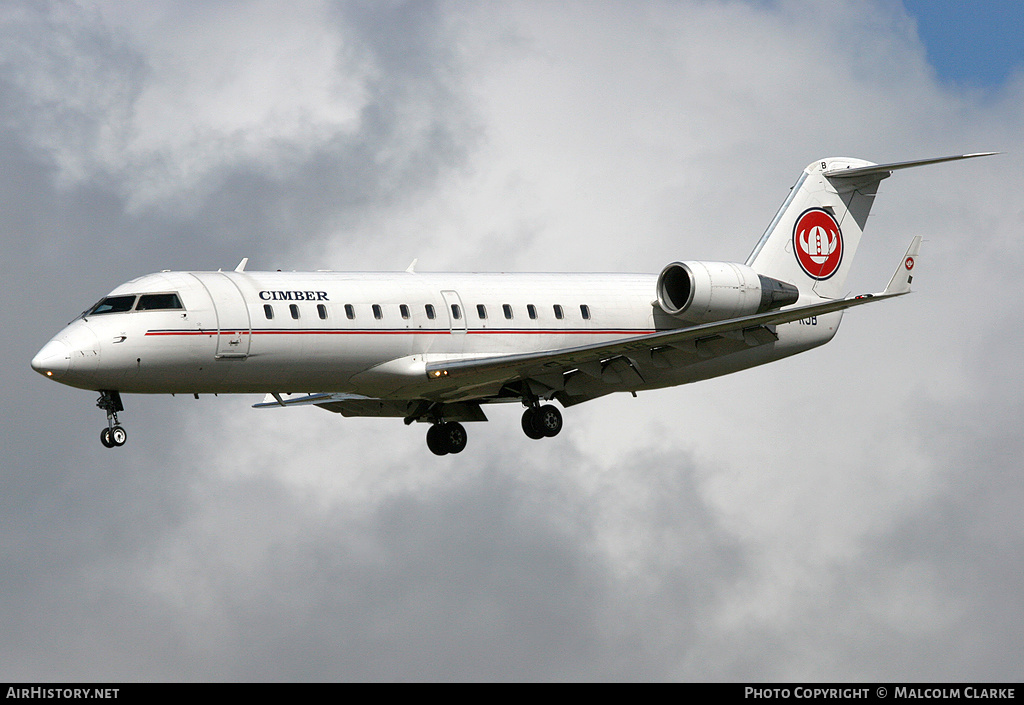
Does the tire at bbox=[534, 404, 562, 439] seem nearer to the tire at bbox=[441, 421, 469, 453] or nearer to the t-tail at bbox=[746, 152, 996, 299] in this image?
the tire at bbox=[441, 421, 469, 453]

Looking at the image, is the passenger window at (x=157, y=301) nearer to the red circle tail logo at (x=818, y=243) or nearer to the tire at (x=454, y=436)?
the tire at (x=454, y=436)

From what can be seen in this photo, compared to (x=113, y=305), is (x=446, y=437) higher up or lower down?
lower down

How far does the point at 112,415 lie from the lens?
108 feet

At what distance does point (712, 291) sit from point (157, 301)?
488 inches

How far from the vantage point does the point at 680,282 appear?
1499 inches

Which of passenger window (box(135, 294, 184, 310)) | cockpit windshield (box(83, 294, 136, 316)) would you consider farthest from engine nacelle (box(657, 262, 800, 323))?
cockpit windshield (box(83, 294, 136, 316))

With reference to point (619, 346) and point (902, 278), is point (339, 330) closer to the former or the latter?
point (619, 346)

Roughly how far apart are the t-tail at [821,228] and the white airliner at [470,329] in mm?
36

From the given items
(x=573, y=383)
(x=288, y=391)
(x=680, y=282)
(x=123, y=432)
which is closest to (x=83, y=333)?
(x=123, y=432)

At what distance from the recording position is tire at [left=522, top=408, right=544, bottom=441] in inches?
1449

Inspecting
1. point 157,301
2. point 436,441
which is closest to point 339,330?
point 157,301

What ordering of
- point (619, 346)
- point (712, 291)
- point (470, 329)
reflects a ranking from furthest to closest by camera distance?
point (712, 291), point (470, 329), point (619, 346)

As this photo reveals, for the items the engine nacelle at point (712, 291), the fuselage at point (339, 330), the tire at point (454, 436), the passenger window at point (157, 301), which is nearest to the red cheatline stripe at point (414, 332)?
the fuselage at point (339, 330)

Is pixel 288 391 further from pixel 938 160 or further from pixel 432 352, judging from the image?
pixel 938 160
